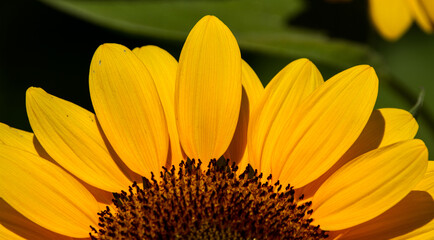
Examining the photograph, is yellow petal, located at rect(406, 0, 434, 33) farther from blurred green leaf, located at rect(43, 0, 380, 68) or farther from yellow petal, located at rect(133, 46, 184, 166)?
yellow petal, located at rect(133, 46, 184, 166)

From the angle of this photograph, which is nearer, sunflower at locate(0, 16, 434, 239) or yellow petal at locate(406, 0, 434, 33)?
sunflower at locate(0, 16, 434, 239)

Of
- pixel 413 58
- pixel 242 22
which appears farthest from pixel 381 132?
pixel 413 58

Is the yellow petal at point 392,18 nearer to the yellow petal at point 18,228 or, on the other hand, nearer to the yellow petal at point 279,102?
the yellow petal at point 279,102

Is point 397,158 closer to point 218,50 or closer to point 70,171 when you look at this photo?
point 218,50

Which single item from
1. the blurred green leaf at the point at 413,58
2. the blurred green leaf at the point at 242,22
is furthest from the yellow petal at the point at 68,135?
the blurred green leaf at the point at 413,58

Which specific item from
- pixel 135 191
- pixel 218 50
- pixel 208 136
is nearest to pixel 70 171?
pixel 135 191

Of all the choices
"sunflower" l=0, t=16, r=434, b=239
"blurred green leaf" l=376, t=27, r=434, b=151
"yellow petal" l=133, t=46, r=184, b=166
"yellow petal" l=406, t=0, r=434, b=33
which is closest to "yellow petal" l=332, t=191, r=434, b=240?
"sunflower" l=0, t=16, r=434, b=239
